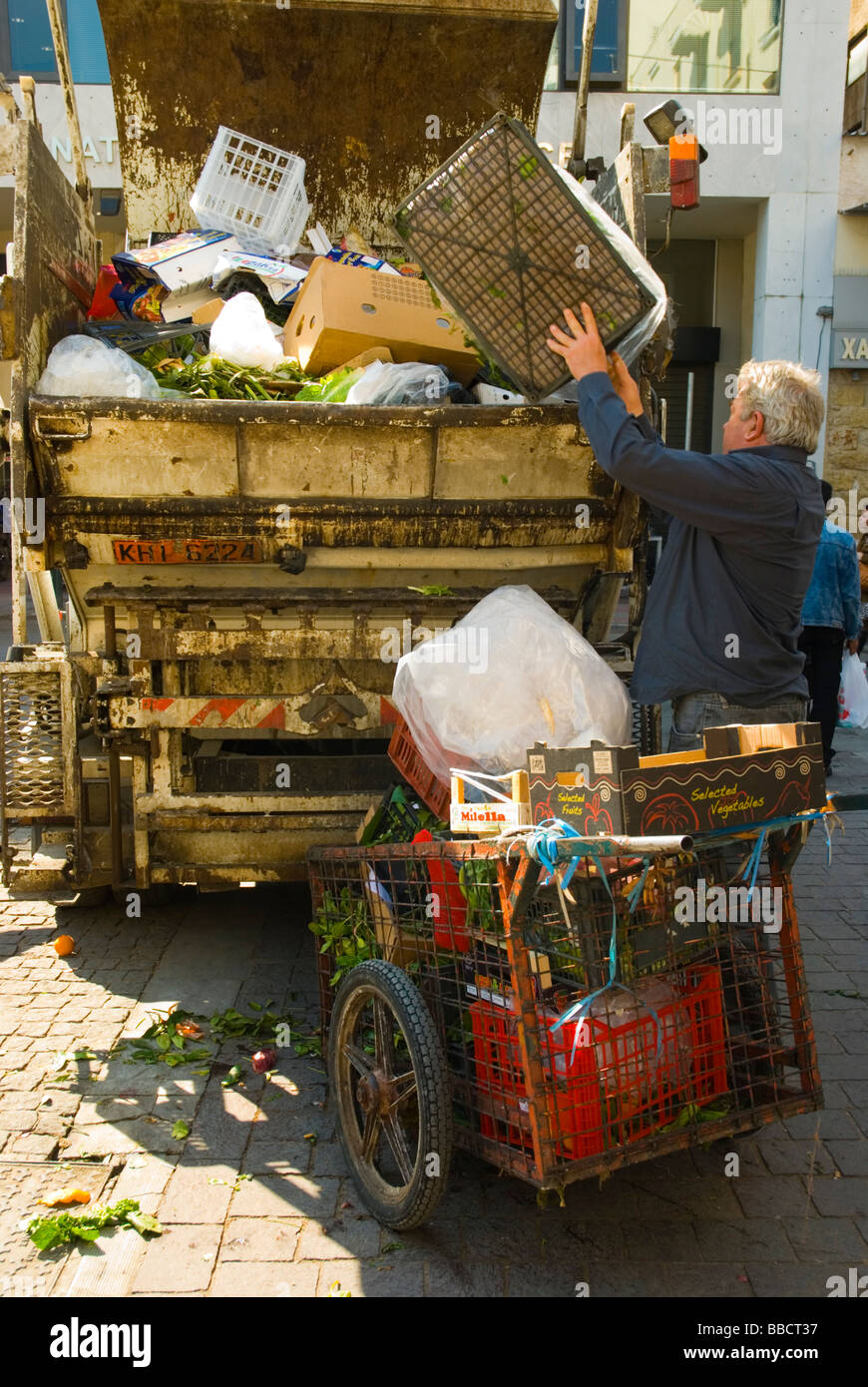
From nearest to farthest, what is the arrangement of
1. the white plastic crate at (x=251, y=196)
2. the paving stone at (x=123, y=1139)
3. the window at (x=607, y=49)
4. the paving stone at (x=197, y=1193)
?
the paving stone at (x=197, y=1193) → the paving stone at (x=123, y=1139) → the white plastic crate at (x=251, y=196) → the window at (x=607, y=49)

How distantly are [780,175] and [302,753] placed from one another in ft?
38.1

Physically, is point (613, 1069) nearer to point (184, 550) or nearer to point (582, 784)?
point (582, 784)

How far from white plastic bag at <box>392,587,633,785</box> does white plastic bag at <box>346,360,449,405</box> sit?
3.36ft

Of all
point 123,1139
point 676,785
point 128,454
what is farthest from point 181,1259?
point 128,454

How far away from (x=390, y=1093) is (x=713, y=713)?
1331 mm

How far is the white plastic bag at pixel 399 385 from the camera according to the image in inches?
154

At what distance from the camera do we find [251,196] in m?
5.50

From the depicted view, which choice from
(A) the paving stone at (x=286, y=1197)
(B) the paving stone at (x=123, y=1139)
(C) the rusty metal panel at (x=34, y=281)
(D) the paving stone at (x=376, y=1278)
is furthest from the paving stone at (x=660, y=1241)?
(C) the rusty metal panel at (x=34, y=281)

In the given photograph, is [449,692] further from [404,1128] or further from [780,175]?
[780,175]

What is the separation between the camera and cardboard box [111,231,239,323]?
4945 millimetres

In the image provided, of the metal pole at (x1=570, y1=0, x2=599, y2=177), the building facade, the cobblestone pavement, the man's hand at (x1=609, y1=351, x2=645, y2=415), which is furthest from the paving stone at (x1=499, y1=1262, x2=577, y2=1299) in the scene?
the building facade

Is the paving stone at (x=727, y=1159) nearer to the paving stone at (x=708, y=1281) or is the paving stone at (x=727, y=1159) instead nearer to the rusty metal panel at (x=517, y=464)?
the paving stone at (x=708, y=1281)

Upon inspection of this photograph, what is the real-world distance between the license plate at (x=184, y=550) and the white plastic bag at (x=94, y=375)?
0.48 meters
